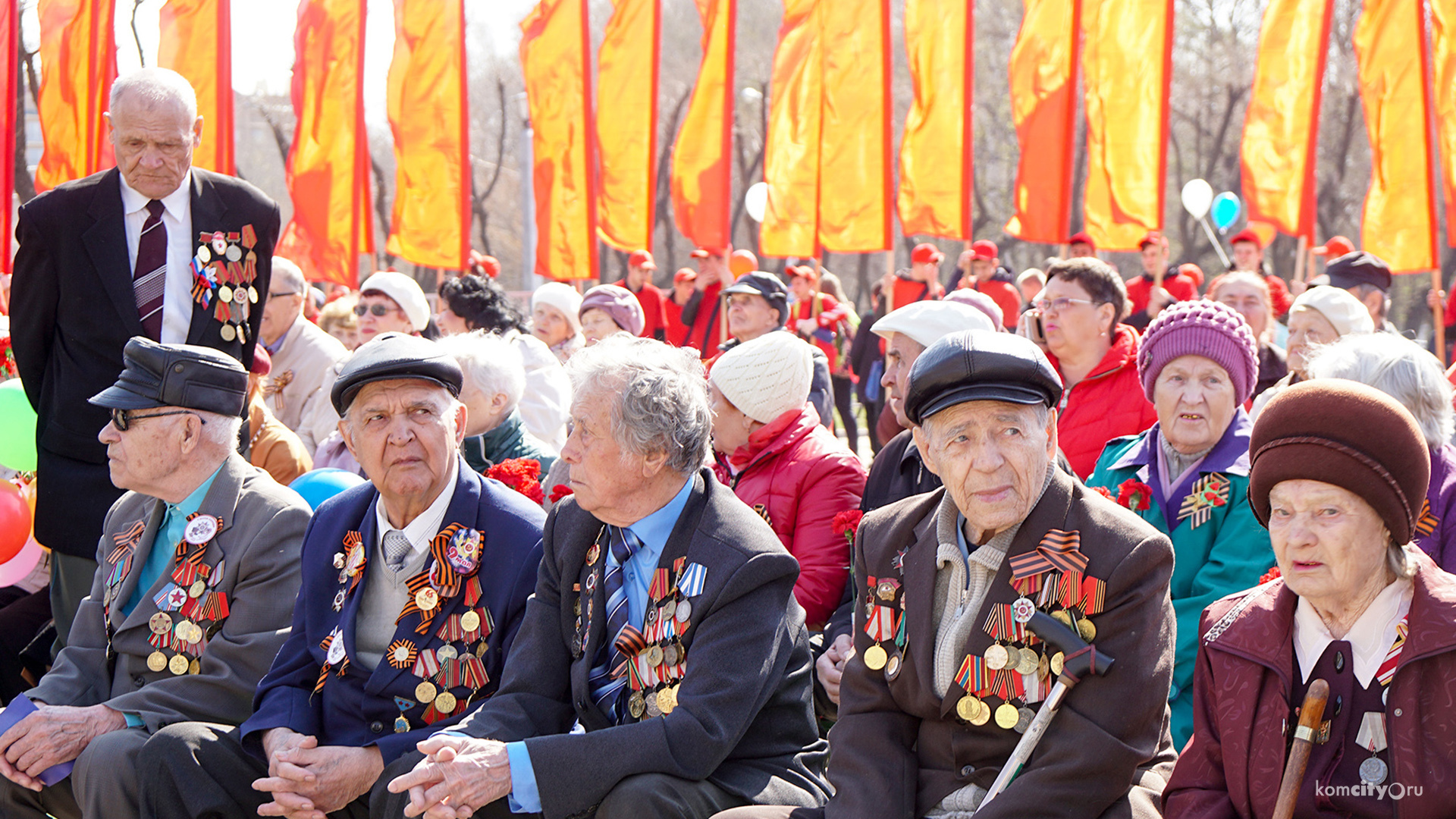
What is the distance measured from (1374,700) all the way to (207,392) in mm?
2978

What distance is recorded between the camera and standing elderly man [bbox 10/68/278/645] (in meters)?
4.21

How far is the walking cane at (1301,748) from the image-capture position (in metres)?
2.29

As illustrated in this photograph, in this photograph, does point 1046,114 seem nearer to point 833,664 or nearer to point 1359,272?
point 1359,272

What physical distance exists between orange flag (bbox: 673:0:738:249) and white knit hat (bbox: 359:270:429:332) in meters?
3.96

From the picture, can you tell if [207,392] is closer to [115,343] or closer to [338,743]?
[115,343]

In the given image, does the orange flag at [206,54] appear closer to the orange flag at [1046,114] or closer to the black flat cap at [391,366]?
the orange flag at [1046,114]

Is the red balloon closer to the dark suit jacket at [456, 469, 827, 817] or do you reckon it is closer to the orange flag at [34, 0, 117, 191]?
the dark suit jacket at [456, 469, 827, 817]

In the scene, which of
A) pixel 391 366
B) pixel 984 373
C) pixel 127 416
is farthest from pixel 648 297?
pixel 984 373

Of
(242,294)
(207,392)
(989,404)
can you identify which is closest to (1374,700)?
(989,404)

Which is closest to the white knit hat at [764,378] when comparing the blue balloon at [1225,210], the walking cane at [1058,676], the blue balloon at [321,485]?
the blue balloon at [321,485]

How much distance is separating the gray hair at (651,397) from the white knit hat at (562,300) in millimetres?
5061

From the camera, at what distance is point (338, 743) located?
327 cm

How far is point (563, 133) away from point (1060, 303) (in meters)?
7.15

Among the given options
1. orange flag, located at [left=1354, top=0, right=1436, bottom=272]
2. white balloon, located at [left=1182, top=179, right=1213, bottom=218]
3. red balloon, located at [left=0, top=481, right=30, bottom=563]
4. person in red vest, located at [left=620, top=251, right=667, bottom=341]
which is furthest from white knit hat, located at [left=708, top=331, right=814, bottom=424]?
white balloon, located at [left=1182, top=179, right=1213, bottom=218]
